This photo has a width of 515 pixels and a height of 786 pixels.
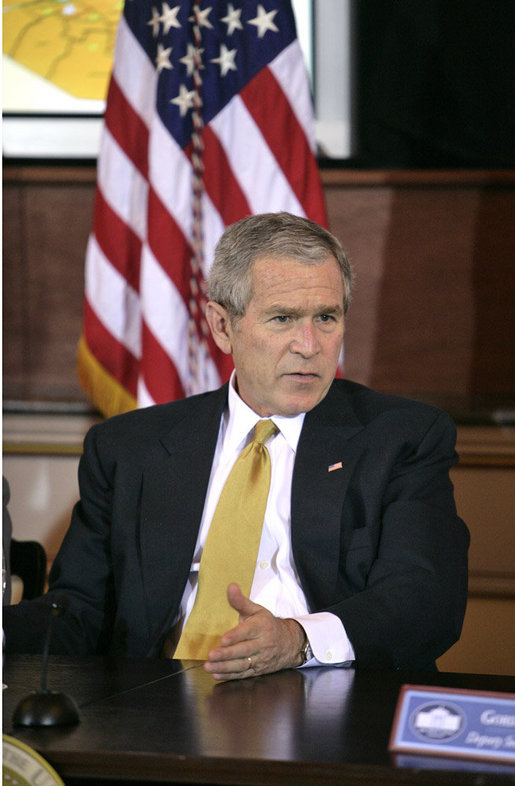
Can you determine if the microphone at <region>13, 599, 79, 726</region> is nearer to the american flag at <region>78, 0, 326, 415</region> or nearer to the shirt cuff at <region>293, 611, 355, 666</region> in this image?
the shirt cuff at <region>293, 611, 355, 666</region>

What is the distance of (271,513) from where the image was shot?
215 cm

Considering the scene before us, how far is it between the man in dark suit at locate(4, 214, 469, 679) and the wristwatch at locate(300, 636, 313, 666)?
0.68 feet

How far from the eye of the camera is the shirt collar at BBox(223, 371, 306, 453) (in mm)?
2227

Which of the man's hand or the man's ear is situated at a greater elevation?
the man's ear

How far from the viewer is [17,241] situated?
4188mm

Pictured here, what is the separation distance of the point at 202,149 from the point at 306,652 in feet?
7.41

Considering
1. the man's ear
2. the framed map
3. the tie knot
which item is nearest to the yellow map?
the framed map

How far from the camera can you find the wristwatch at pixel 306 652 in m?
1.71

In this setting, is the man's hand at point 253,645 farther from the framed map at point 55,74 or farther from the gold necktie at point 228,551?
the framed map at point 55,74

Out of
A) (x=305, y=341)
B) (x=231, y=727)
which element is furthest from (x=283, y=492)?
(x=231, y=727)

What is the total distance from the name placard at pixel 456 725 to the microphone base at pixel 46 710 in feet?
1.29

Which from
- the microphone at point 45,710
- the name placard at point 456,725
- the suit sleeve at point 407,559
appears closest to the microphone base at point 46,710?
the microphone at point 45,710

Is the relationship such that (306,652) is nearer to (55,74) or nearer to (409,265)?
(409,265)

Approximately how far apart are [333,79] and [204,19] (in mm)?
692
